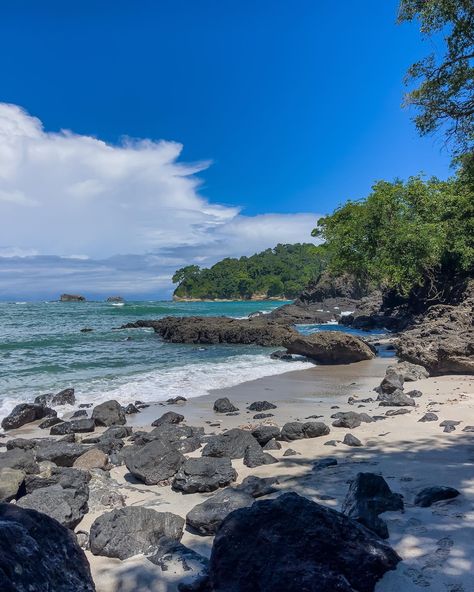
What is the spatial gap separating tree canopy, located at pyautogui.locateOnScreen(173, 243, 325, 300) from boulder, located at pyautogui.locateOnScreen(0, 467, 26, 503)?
137664 mm

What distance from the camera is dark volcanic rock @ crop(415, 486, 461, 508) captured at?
3.86 metres

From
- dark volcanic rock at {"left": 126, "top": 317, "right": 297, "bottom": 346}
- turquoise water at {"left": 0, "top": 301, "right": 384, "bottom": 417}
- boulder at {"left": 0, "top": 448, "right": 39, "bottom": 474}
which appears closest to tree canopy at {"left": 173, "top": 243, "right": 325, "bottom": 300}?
dark volcanic rock at {"left": 126, "top": 317, "right": 297, "bottom": 346}

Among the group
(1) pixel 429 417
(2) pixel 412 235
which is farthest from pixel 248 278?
(1) pixel 429 417

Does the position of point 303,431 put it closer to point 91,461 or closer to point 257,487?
point 257,487

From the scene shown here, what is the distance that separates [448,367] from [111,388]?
9544 millimetres

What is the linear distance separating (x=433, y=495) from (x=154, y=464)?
332cm

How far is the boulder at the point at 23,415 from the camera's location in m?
9.51

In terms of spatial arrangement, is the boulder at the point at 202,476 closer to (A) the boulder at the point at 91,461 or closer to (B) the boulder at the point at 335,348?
(A) the boulder at the point at 91,461

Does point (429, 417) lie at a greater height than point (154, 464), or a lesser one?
greater

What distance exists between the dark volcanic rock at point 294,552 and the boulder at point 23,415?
8219mm

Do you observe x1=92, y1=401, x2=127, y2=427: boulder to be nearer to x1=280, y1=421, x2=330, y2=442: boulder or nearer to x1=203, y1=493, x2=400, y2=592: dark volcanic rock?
x1=280, y1=421, x2=330, y2=442: boulder

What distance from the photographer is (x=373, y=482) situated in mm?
3801

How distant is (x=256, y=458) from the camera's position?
5984 mm

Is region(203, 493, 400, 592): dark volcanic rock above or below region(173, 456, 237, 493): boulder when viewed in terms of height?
above
